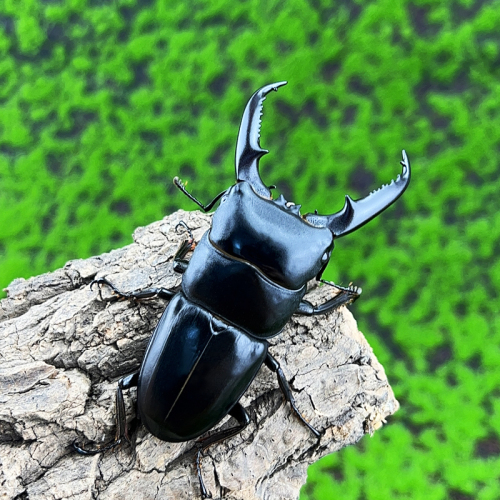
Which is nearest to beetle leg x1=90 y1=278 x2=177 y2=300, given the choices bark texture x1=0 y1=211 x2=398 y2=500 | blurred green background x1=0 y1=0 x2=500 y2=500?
bark texture x1=0 y1=211 x2=398 y2=500

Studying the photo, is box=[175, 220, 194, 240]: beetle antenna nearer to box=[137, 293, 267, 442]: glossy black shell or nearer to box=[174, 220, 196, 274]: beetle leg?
box=[174, 220, 196, 274]: beetle leg

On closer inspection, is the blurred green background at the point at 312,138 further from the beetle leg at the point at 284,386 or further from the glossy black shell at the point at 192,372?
the glossy black shell at the point at 192,372

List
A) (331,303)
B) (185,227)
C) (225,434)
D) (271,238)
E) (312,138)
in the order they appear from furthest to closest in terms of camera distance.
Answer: (312,138) → (185,227) → (331,303) → (225,434) → (271,238)

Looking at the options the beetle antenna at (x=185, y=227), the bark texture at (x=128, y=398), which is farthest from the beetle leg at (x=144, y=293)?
the beetle antenna at (x=185, y=227)

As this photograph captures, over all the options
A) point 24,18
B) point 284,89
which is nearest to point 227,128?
point 284,89

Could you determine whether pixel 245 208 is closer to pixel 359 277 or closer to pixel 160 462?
pixel 160 462

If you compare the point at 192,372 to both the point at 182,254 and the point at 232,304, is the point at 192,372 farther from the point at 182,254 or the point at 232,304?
the point at 182,254

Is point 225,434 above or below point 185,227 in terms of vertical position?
below

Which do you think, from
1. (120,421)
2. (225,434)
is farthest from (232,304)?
(120,421)
